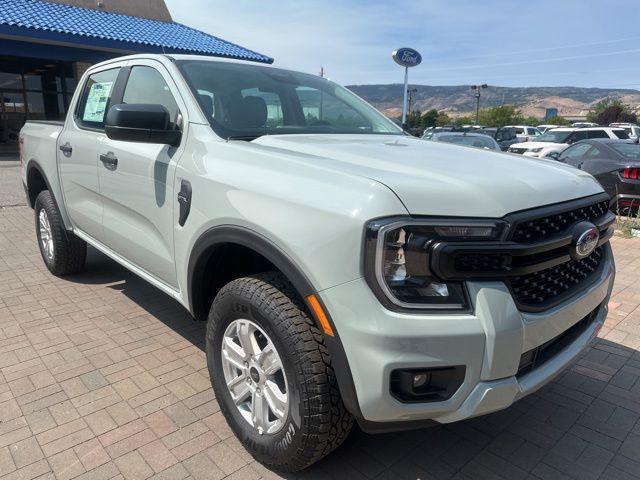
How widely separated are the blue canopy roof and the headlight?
1615cm

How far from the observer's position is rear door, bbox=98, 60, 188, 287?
2770 mm

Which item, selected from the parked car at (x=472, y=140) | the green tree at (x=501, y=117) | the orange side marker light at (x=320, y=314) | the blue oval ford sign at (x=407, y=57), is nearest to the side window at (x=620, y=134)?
the blue oval ford sign at (x=407, y=57)

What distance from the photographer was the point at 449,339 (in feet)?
5.61

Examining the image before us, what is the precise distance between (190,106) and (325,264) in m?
1.44

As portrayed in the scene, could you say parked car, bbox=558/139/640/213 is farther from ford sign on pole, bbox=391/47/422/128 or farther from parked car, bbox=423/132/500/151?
ford sign on pole, bbox=391/47/422/128

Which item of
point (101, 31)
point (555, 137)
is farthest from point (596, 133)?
point (101, 31)

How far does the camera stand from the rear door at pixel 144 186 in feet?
9.09

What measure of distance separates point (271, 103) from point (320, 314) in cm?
174

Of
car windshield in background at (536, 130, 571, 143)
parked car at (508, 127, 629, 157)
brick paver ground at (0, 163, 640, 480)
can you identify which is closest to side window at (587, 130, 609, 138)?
parked car at (508, 127, 629, 157)

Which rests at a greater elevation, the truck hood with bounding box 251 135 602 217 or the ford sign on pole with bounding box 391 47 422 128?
the ford sign on pole with bounding box 391 47 422 128

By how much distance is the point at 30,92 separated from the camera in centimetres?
2072

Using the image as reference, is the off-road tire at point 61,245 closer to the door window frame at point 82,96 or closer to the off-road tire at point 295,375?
the door window frame at point 82,96

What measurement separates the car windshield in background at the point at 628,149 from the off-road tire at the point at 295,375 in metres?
8.41

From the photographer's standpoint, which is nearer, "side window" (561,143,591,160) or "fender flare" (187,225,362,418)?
"fender flare" (187,225,362,418)
